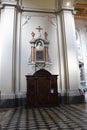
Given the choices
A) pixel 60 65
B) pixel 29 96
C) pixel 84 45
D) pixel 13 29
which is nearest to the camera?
pixel 29 96

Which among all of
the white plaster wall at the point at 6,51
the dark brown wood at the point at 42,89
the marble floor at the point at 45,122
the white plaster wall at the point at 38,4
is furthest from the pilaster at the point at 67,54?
the marble floor at the point at 45,122

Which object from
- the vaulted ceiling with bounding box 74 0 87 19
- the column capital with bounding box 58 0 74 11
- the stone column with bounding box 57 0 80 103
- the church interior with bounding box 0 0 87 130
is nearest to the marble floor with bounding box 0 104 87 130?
the church interior with bounding box 0 0 87 130

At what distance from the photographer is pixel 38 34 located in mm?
11828

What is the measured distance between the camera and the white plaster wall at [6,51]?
980 centimetres

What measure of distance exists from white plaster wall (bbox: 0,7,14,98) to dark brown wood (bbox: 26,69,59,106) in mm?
1241

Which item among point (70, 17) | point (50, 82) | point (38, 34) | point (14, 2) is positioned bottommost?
point (50, 82)

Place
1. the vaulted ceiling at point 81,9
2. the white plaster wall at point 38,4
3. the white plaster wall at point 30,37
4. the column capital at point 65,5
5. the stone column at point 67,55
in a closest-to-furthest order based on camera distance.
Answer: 1. the stone column at point 67,55
2. the white plaster wall at point 30,37
3. the column capital at point 65,5
4. the white plaster wall at point 38,4
5. the vaulted ceiling at point 81,9

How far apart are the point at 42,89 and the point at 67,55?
9.89 feet

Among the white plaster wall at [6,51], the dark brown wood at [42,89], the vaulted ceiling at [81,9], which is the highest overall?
the vaulted ceiling at [81,9]

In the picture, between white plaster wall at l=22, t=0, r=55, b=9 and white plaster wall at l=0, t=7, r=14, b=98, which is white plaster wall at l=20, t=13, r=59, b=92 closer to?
white plaster wall at l=22, t=0, r=55, b=9

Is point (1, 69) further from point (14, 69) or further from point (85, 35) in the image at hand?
point (85, 35)

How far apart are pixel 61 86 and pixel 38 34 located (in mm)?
4165

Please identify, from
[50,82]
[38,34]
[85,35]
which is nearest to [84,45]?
[85,35]

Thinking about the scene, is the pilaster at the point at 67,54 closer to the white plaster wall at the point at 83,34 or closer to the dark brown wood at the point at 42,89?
the dark brown wood at the point at 42,89
